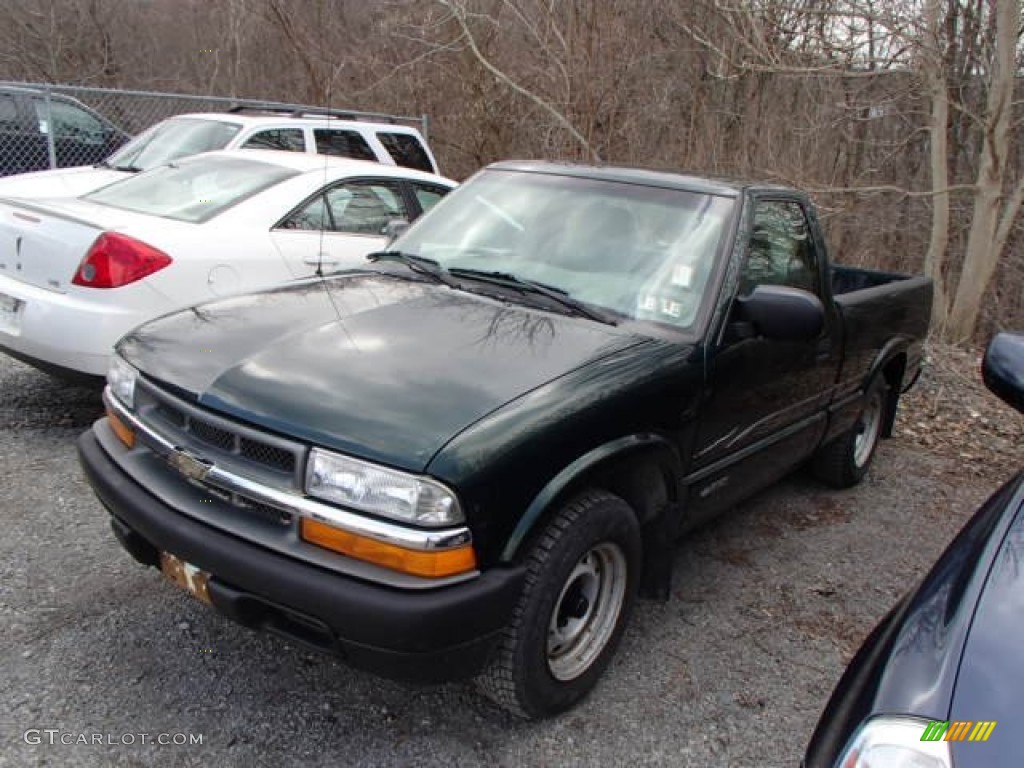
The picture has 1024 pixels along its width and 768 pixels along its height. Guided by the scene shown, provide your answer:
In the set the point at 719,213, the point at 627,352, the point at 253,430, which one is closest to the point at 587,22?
the point at 719,213

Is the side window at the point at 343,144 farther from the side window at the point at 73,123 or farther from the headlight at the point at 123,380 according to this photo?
the headlight at the point at 123,380

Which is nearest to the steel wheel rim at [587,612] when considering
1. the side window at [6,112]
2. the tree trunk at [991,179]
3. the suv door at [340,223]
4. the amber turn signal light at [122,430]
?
the amber turn signal light at [122,430]

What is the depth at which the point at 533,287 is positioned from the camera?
3.09 meters

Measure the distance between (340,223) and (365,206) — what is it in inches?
12.3

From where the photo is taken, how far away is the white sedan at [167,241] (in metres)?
4.00

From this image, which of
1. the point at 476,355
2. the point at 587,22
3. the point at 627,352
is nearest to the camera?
the point at 476,355

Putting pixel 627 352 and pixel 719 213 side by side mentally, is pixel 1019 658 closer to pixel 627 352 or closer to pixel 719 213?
pixel 627 352

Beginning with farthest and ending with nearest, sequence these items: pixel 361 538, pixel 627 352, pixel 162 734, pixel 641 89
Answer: pixel 641 89 → pixel 627 352 → pixel 162 734 → pixel 361 538

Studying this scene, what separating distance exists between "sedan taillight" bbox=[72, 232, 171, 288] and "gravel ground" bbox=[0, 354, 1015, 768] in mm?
966

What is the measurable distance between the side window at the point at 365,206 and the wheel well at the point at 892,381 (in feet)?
11.3

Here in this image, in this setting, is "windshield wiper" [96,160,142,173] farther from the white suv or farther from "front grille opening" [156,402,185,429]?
"front grille opening" [156,402,185,429]

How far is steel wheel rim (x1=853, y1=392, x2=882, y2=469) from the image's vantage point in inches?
191

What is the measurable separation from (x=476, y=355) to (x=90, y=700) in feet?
5.36

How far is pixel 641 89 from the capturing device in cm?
1204
